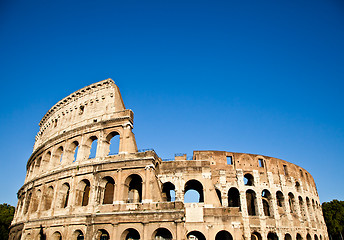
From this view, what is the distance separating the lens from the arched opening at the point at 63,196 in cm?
2078

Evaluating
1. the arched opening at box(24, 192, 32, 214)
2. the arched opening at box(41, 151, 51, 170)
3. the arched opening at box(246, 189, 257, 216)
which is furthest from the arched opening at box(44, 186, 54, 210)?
the arched opening at box(246, 189, 257, 216)

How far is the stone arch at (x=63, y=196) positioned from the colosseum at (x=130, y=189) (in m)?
0.08

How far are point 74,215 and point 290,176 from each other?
23300 mm

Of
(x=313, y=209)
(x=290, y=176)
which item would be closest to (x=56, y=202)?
(x=290, y=176)

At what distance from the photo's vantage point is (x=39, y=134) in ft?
102

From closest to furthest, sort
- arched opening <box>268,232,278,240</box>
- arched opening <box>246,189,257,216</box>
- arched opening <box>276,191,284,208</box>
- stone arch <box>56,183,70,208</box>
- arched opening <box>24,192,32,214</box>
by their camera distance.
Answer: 1. stone arch <box>56,183,70,208</box>
2. arched opening <box>268,232,278,240</box>
3. arched opening <box>24,192,32,214</box>
4. arched opening <box>246,189,257,216</box>
5. arched opening <box>276,191,284,208</box>

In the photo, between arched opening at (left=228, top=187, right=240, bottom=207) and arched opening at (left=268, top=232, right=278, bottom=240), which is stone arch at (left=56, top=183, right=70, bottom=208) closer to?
arched opening at (left=228, top=187, right=240, bottom=207)

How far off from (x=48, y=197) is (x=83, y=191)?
433 cm

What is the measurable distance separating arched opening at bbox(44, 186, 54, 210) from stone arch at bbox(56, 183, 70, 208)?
186 centimetres

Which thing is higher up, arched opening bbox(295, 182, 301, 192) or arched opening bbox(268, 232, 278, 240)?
arched opening bbox(295, 182, 301, 192)

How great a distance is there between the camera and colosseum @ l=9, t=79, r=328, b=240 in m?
17.8

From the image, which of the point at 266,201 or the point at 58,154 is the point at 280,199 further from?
the point at 58,154

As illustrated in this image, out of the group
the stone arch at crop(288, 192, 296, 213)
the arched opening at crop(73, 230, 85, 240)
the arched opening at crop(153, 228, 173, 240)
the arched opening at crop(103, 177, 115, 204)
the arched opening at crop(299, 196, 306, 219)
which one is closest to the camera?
the arched opening at crop(153, 228, 173, 240)

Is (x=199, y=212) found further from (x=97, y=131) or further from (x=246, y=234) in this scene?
(x=97, y=131)
